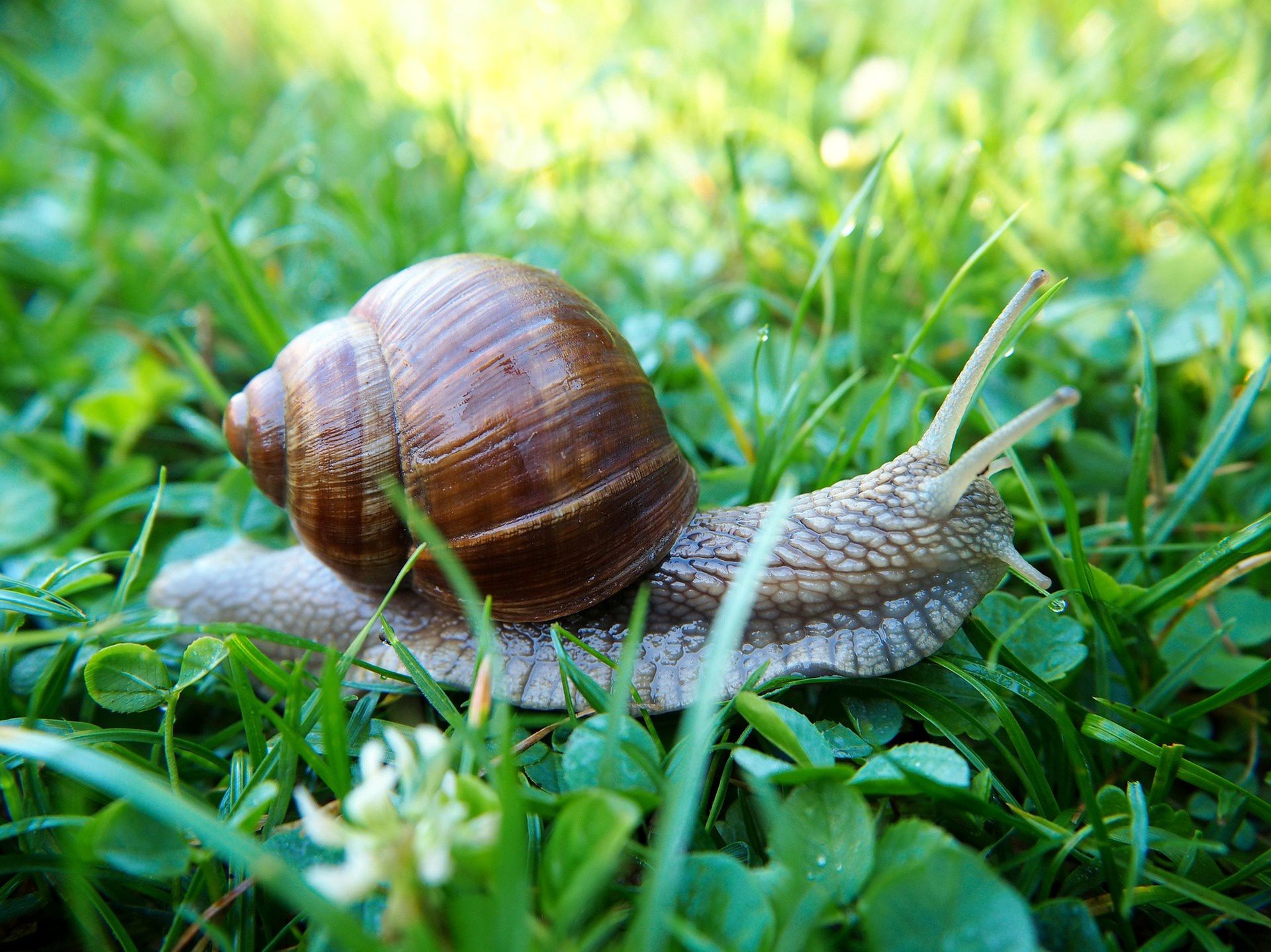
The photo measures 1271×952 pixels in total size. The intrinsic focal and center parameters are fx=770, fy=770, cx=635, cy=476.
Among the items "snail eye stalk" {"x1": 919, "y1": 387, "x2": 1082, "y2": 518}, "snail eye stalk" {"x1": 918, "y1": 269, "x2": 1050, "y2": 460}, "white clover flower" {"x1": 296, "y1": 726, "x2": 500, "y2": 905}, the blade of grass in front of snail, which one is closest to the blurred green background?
"snail eye stalk" {"x1": 918, "y1": 269, "x2": 1050, "y2": 460}

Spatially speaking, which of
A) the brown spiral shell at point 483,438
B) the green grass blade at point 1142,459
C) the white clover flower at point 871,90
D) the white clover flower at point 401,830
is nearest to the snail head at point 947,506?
the green grass blade at point 1142,459

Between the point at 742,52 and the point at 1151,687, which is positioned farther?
the point at 742,52

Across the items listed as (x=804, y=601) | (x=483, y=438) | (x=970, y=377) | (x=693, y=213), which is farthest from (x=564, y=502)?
(x=693, y=213)

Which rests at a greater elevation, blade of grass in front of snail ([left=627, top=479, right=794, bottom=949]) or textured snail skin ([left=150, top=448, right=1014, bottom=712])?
blade of grass in front of snail ([left=627, top=479, right=794, bottom=949])

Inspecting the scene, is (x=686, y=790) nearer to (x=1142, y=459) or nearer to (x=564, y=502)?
Answer: (x=564, y=502)

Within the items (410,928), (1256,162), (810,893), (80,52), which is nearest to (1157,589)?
(810,893)

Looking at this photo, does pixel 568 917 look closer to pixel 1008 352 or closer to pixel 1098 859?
pixel 1098 859

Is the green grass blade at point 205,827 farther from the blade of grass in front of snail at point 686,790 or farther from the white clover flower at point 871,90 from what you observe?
the white clover flower at point 871,90

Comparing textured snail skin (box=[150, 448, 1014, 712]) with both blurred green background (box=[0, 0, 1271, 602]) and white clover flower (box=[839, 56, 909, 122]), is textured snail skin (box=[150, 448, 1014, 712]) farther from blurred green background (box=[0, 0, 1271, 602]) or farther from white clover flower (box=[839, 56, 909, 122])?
white clover flower (box=[839, 56, 909, 122])
